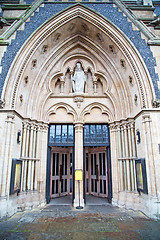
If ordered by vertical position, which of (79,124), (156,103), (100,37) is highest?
(100,37)

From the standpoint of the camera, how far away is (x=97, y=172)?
11078 millimetres

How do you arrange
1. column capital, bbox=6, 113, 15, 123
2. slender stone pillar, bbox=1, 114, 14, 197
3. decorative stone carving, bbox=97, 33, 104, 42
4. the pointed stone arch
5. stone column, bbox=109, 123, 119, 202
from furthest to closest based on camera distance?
decorative stone carving, bbox=97, 33, 104, 42
stone column, bbox=109, 123, 119, 202
the pointed stone arch
column capital, bbox=6, 113, 15, 123
slender stone pillar, bbox=1, 114, 14, 197

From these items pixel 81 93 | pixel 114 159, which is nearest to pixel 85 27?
pixel 81 93

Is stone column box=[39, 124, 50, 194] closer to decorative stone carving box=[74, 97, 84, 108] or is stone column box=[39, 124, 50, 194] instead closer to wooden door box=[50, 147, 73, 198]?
wooden door box=[50, 147, 73, 198]

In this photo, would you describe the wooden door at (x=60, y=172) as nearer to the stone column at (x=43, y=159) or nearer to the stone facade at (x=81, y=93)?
the stone column at (x=43, y=159)

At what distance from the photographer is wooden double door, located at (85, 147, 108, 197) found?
10.5 metres

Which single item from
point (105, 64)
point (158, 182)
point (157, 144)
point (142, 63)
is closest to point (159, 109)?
point (157, 144)

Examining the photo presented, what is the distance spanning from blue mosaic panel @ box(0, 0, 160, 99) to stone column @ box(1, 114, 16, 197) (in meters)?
1.62

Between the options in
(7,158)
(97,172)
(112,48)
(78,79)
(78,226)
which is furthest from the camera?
(97,172)

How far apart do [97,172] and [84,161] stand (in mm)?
2726

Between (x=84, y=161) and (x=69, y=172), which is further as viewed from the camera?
(x=69, y=172)

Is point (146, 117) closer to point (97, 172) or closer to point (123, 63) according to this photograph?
point (123, 63)

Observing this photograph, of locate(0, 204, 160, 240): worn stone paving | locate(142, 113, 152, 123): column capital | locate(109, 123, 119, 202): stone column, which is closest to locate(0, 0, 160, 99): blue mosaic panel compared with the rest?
locate(142, 113, 152, 123): column capital

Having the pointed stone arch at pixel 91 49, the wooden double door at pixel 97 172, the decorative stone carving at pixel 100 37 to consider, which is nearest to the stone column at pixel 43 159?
the pointed stone arch at pixel 91 49
